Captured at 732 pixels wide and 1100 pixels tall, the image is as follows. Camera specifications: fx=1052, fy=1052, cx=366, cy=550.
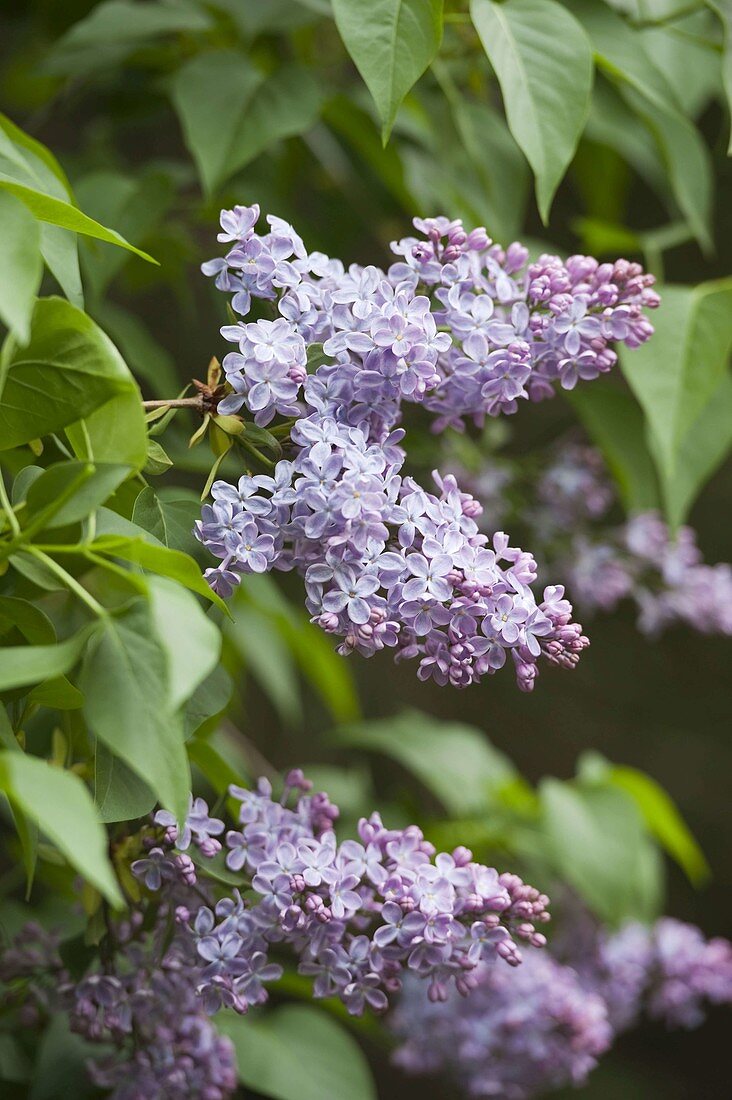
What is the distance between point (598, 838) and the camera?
2.90ft

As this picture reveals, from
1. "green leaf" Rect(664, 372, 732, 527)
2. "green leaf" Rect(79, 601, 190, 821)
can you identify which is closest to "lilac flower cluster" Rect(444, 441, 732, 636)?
"green leaf" Rect(664, 372, 732, 527)

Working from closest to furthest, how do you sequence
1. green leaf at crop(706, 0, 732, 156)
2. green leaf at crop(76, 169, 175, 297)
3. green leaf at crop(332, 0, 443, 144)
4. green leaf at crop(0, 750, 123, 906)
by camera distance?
green leaf at crop(0, 750, 123, 906)
green leaf at crop(332, 0, 443, 144)
green leaf at crop(706, 0, 732, 156)
green leaf at crop(76, 169, 175, 297)

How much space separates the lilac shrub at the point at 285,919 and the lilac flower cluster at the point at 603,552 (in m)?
0.45

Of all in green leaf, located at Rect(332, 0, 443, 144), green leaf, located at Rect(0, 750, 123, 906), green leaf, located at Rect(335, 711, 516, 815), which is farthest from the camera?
green leaf, located at Rect(335, 711, 516, 815)

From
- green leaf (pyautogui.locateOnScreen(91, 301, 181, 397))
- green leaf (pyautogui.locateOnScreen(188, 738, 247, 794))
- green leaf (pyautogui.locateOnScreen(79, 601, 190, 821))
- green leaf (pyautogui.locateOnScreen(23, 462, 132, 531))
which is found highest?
green leaf (pyautogui.locateOnScreen(23, 462, 132, 531))

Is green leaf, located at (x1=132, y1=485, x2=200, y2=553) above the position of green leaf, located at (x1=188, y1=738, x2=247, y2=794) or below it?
above

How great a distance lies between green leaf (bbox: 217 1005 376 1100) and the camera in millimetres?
733

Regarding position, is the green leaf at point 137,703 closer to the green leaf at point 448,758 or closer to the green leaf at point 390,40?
the green leaf at point 390,40

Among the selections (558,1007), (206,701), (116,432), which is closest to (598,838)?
(558,1007)

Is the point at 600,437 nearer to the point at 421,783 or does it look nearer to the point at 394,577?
the point at 394,577

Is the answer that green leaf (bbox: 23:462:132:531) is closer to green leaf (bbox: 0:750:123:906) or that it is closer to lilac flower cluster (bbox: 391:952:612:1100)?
green leaf (bbox: 0:750:123:906)

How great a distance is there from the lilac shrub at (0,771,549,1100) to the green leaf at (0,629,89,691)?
14 cm

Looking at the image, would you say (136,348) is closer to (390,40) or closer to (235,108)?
(235,108)

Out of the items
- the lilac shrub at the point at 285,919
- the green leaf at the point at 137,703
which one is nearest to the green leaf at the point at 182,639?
the green leaf at the point at 137,703
